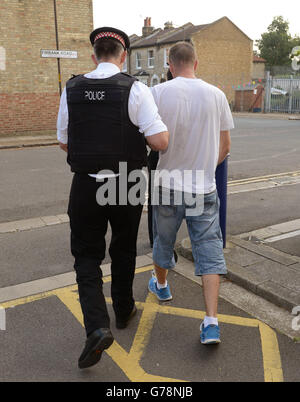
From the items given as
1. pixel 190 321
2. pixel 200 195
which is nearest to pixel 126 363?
pixel 190 321

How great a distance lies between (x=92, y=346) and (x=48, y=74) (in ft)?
52.4

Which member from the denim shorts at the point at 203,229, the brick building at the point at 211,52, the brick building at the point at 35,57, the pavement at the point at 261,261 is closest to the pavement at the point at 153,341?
the pavement at the point at 261,261

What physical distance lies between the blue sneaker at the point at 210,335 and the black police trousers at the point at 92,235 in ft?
2.28

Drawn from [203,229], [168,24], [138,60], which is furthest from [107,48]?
[168,24]

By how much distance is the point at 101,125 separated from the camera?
2.51 meters

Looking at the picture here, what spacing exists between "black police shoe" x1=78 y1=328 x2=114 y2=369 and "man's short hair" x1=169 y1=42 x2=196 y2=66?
6.17 feet

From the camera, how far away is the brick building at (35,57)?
15.7 meters

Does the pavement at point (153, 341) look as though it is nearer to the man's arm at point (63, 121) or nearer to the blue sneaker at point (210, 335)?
the blue sneaker at point (210, 335)

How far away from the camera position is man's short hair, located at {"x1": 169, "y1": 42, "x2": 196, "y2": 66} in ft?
9.45

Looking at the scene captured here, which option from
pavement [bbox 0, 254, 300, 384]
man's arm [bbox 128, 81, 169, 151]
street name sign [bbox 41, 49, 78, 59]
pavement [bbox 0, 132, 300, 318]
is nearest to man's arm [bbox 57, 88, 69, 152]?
man's arm [bbox 128, 81, 169, 151]

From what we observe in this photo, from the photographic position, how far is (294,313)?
10.6 feet

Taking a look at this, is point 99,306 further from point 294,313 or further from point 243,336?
point 294,313

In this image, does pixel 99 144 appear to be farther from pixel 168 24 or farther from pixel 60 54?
pixel 168 24

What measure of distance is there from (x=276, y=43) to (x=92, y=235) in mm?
61899
